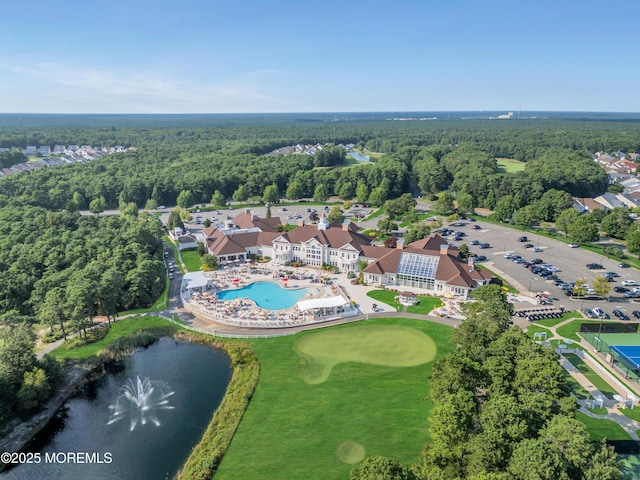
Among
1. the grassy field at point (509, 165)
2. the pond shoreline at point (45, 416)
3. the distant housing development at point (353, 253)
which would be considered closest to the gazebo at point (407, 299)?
the distant housing development at point (353, 253)

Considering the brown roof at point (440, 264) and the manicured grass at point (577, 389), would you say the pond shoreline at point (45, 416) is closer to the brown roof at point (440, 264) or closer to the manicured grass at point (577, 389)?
the brown roof at point (440, 264)

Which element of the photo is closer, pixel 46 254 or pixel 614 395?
pixel 614 395

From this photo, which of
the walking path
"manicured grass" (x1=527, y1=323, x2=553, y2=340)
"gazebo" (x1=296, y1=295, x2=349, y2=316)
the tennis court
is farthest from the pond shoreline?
the tennis court

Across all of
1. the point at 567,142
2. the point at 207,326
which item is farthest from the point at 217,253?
the point at 567,142

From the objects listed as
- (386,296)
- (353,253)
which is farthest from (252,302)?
(353,253)

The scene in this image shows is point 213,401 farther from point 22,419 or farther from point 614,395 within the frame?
point 614,395

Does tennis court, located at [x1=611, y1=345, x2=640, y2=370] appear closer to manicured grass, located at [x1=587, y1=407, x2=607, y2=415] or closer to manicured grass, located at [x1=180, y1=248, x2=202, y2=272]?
manicured grass, located at [x1=587, y1=407, x2=607, y2=415]

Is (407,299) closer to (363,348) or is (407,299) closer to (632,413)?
(363,348)
